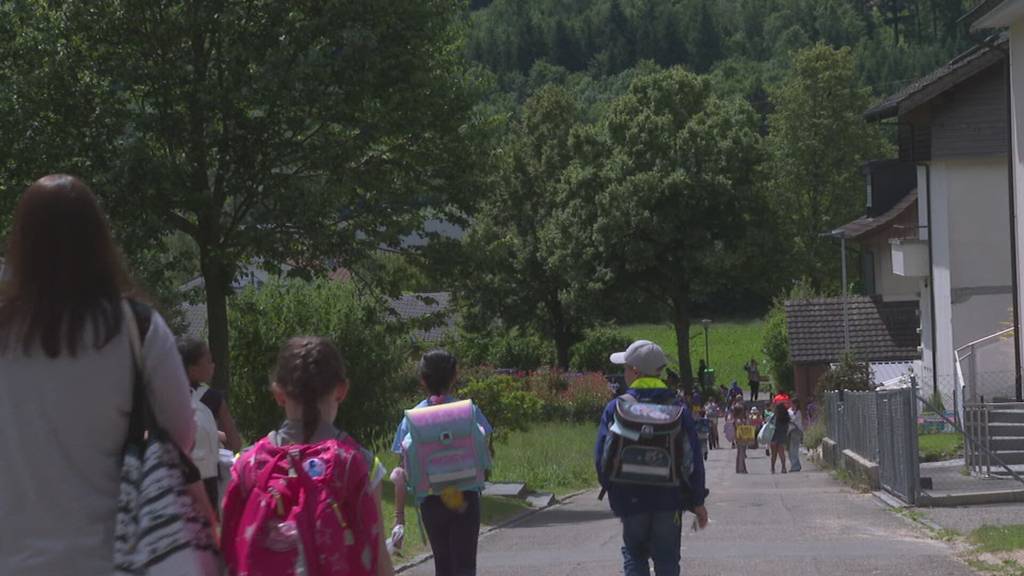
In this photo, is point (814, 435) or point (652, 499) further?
point (814, 435)

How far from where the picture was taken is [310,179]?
2069 centimetres

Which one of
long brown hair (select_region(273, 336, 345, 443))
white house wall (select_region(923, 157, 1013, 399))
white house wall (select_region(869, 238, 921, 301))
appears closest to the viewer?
long brown hair (select_region(273, 336, 345, 443))

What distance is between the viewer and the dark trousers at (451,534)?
26.9ft

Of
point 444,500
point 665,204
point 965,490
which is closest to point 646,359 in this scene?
point 444,500

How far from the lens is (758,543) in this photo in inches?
537

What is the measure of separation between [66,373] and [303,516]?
118 centimetres

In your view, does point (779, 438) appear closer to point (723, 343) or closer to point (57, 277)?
point (57, 277)

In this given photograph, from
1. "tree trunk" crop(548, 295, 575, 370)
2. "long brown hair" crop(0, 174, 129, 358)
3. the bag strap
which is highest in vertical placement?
"tree trunk" crop(548, 295, 575, 370)

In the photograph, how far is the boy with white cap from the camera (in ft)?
26.9

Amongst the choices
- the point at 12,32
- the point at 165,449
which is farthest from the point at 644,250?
the point at 165,449

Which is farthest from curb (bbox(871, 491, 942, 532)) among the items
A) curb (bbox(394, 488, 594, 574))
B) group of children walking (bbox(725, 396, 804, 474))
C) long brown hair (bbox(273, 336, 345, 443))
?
group of children walking (bbox(725, 396, 804, 474))

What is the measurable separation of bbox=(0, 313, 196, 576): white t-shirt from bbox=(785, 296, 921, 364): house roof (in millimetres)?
47376

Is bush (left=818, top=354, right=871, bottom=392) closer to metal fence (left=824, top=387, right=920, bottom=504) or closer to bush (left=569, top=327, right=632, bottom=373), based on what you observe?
metal fence (left=824, top=387, right=920, bottom=504)

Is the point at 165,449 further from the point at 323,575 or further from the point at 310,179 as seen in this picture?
the point at 310,179
